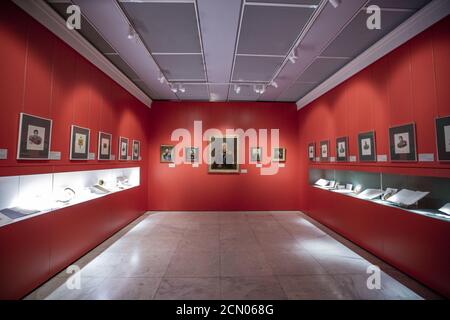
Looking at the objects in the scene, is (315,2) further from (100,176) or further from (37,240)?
(100,176)

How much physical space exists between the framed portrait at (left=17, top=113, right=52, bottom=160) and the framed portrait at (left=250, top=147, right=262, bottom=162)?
5659 millimetres

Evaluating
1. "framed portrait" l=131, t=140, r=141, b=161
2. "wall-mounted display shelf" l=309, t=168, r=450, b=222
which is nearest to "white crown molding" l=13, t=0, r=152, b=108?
"framed portrait" l=131, t=140, r=141, b=161

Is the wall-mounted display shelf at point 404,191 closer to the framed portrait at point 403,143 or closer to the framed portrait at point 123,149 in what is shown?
the framed portrait at point 403,143

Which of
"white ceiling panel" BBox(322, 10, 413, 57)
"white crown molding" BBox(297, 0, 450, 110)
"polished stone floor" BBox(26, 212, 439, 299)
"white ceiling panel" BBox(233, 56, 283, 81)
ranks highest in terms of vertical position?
"white ceiling panel" BBox(233, 56, 283, 81)

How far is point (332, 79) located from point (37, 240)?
6.75 metres

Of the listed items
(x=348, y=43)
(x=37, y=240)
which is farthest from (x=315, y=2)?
(x=37, y=240)

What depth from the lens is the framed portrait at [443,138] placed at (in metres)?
2.50

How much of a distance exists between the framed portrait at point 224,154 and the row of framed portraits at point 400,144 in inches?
134

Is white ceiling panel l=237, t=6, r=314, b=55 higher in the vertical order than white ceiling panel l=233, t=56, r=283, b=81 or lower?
lower

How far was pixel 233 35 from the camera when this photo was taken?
349 cm

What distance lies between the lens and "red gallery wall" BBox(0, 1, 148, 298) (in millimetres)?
2309

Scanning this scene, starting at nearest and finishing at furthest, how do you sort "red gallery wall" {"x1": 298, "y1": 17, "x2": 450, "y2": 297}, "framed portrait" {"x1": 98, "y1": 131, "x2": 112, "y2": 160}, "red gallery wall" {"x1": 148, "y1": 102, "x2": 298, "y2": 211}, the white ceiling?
"red gallery wall" {"x1": 298, "y1": 17, "x2": 450, "y2": 297}, the white ceiling, "framed portrait" {"x1": 98, "y1": 131, "x2": 112, "y2": 160}, "red gallery wall" {"x1": 148, "y1": 102, "x2": 298, "y2": 211}

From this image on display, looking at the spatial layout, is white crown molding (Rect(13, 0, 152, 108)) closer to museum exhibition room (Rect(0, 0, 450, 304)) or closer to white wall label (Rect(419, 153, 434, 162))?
museum exhibition room (Rect(0, 0, 450, 304))

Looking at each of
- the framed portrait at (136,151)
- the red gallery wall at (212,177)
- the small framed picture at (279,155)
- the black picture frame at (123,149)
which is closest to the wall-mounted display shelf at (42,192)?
the black picture frame at (123,149)
